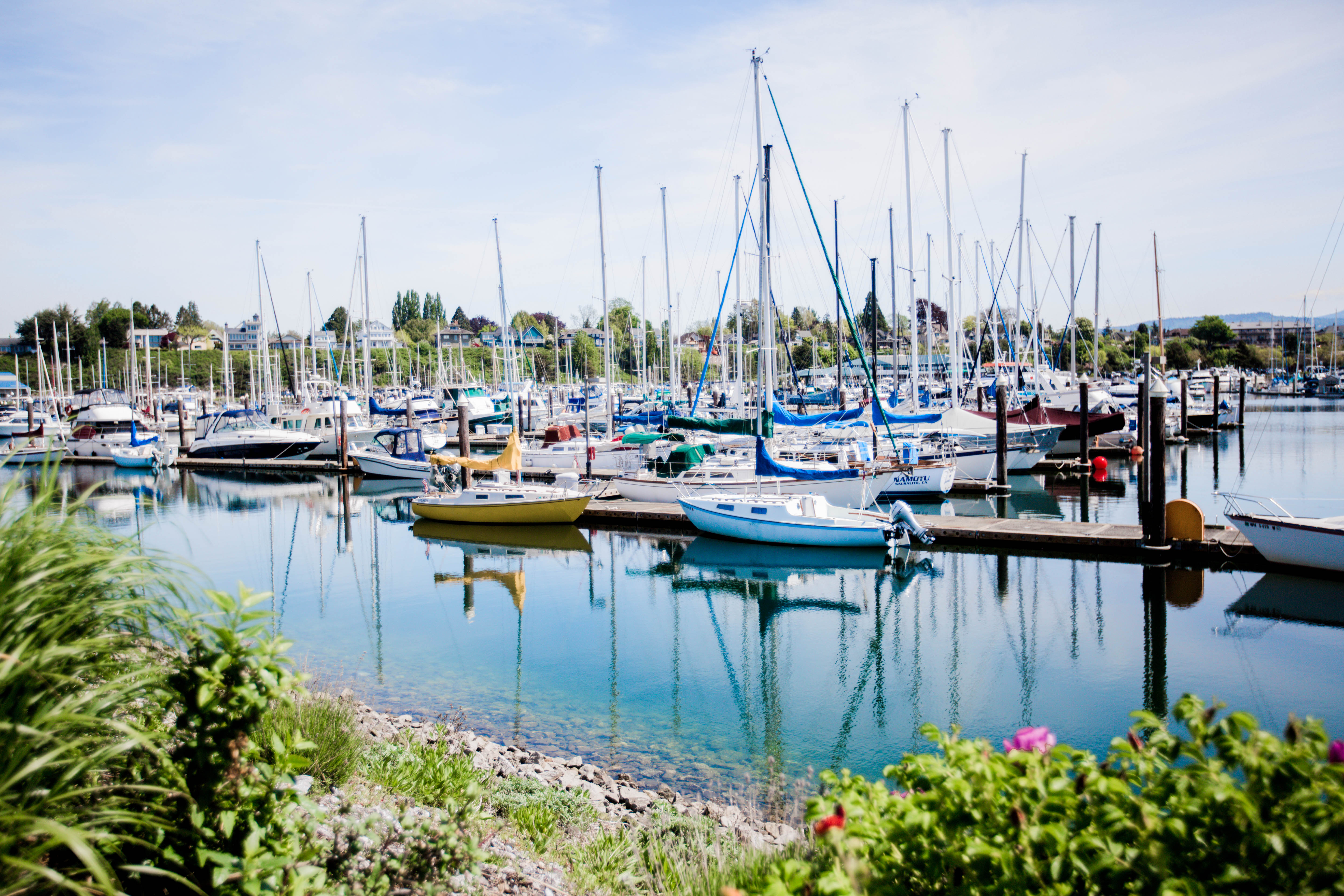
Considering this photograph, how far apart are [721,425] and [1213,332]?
410 ft

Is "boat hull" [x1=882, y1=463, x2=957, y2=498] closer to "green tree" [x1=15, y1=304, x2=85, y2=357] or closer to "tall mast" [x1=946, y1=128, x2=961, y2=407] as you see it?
"tall mast" [x1=946, y1=128, x2=961, y2=407]

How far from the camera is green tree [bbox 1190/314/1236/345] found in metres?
124

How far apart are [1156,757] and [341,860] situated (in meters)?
4.22

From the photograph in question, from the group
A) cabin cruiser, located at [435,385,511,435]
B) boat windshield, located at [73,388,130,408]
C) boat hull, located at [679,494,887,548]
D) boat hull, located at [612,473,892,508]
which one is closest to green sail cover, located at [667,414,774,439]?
boat hull, located at [612,473,892,508]

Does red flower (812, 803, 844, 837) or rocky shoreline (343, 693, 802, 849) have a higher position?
red flower (812, 803, 844, 837)

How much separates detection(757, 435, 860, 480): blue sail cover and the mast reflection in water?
8.42 ft

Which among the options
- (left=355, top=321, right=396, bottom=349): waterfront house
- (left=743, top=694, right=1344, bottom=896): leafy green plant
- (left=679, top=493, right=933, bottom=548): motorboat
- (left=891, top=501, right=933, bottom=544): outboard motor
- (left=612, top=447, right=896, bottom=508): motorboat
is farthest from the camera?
(left=355, top=321, right=396, bottom=349): waterfront house

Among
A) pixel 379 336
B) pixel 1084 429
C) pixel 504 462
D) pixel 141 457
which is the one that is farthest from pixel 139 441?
pixel 379 336

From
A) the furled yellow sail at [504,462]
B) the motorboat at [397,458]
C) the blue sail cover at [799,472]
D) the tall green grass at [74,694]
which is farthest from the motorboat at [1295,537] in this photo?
the motorboat at [397,458]

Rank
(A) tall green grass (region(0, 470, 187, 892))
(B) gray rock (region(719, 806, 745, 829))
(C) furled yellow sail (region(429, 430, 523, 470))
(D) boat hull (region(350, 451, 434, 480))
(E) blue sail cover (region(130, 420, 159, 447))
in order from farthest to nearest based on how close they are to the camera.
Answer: (E) blue sail cover (region(130, 420, 159, 447)) → (D) boat hull (region(350, 451, 434, 480)) → (C) furled yellow sail (region(429, 430, 523, 470)) → (B) gray rock (region(719, 806, 745, 829)) → (A) tall green grass (region(0, 470, 187, 892))

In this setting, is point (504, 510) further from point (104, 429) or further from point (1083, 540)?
point (104, 429)

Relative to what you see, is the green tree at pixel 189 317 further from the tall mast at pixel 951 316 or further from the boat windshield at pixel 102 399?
the tall mast at pixel 951 316

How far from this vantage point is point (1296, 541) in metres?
17.5

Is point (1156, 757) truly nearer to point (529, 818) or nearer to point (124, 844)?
point (124, 844)
